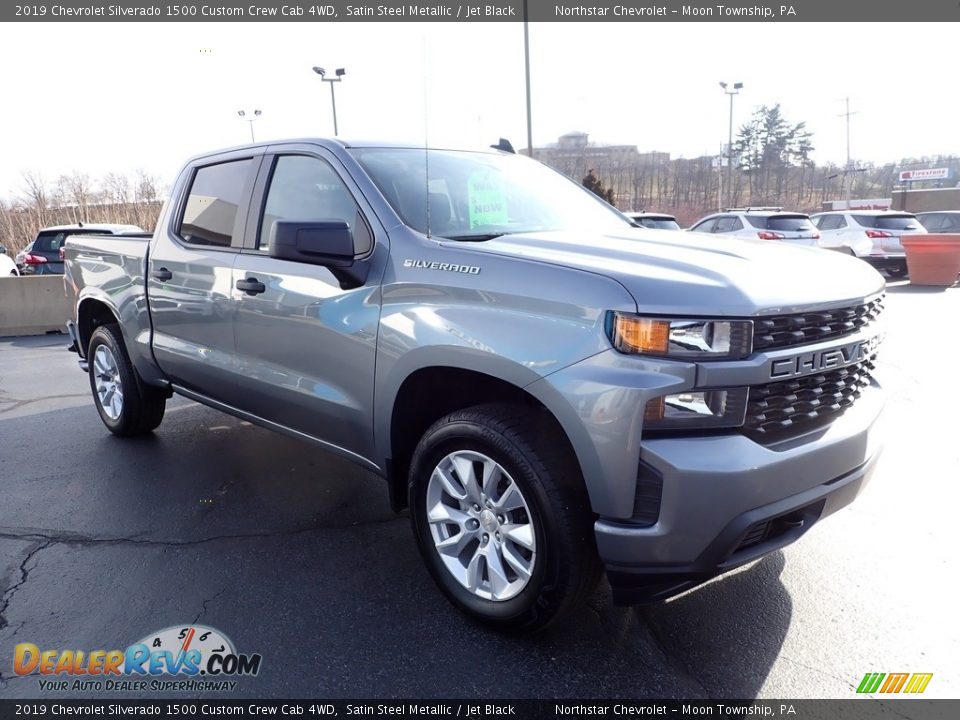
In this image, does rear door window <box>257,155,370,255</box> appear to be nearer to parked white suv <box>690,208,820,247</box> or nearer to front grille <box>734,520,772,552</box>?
front grille <box>734,520,772,552</box>

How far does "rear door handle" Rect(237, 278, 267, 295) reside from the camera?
3545mm

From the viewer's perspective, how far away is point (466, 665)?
2562mm

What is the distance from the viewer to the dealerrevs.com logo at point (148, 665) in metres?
2.52

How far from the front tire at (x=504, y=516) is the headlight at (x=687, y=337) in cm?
52

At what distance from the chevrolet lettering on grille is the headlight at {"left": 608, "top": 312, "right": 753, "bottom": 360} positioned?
151mm

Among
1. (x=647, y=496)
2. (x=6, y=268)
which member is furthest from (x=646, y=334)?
(x=6, y=268)

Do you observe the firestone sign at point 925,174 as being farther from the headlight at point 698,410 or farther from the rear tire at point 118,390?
the headlight at point 698,410

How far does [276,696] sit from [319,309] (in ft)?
5.29

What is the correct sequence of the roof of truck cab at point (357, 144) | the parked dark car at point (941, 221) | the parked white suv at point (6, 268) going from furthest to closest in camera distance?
the parked dark car at point (941, 221), the parked white suv at point (6, 268), the roof of truck cab at point (357, 144)

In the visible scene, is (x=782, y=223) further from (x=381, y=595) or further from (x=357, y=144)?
(x=381, y=595)

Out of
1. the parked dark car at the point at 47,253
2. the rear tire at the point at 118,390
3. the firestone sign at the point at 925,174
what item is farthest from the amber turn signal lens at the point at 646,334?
the firestone sign at the point at 925,174

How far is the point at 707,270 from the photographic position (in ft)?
7.88

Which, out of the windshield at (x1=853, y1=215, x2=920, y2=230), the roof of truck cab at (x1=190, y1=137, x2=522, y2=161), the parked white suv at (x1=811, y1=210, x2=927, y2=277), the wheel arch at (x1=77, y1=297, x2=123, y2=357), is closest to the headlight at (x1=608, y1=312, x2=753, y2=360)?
the roof of truck cab at (x1=190, y1=137, x2=522, y2=161)

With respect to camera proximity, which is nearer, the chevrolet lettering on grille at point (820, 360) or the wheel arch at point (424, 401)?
the chevrolet lettering on grille at point (820, 360)
